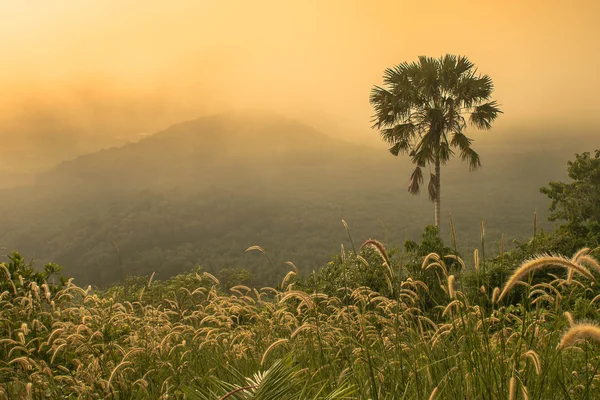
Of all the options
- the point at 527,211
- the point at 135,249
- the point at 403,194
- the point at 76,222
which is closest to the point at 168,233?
the point at 135,249

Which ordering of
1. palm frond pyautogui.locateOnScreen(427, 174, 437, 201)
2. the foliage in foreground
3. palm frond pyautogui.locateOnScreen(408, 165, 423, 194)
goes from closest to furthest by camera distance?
the foliage in foreground → palm frond pyautogui.locateOnScreen(408, 165, 423, 194) → palm frond pyautogui.locateOnScreen(427, 174, 437, 201)

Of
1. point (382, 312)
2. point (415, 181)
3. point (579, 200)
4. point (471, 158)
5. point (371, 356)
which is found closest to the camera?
point (371, 356)

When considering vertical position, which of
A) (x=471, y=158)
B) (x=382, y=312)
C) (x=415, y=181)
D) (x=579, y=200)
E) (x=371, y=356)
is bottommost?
(x=382, y=312)

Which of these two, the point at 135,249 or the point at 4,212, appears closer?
the point at 135,249

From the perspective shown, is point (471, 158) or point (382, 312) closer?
point (382, 312)

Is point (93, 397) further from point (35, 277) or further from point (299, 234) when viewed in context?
point (299, 234)

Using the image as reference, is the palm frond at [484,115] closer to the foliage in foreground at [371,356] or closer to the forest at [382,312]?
the forest at [382,312]

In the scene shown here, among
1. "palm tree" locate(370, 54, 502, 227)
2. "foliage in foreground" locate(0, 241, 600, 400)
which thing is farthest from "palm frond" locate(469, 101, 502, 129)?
"foliage in foreground" locate(0, 241, 600, 400)

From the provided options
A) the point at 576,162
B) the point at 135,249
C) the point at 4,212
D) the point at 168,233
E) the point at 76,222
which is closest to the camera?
the point at 576,162

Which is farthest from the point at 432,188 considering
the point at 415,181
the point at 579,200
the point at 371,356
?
the point at 371,356

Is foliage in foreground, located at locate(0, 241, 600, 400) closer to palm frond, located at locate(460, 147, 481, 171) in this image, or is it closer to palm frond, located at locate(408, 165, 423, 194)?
palm frond, located at locate(408, 165, 423, 194)

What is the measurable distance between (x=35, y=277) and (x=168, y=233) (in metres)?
134

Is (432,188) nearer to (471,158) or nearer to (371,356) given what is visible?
(471,158)

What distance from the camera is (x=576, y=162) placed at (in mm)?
25375
